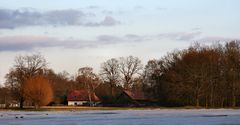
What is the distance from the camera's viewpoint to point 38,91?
299 ft

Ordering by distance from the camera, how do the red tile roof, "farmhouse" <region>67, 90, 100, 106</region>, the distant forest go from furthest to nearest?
the red tile roof, "farmhouse" <region>67, 90, 100, 106</region>, the distant forest

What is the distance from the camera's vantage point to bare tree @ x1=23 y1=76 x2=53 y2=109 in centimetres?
9125

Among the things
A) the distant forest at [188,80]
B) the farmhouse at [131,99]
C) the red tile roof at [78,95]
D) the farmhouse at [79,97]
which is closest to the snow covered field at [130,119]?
the distant forest at [188,80]

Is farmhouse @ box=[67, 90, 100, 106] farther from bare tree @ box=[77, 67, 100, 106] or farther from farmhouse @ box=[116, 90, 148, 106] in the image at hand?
farmhouse @ box=[116, 90, 148, 106]

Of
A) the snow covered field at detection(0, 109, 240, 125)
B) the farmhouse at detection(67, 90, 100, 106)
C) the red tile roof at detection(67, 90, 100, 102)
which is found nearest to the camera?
the snow covered field at detection(0, 109, 240, 125)

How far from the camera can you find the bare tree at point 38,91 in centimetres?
9125

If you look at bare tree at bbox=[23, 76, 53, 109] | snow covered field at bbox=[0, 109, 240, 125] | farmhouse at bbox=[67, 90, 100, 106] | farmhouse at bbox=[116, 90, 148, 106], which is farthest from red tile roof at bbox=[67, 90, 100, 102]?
snow covered field at bbox=[0, 109, 240, 125]

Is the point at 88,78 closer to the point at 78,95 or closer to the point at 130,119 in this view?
the point at 78,95

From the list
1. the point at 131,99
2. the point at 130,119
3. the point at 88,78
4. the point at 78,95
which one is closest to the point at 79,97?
the point at 78,95

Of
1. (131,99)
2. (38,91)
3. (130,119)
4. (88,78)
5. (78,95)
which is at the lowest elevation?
(130,119)

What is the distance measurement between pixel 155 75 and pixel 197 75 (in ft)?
52.7

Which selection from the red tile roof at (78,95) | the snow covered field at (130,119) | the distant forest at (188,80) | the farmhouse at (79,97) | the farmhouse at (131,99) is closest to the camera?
the snow covered field at (130,119)

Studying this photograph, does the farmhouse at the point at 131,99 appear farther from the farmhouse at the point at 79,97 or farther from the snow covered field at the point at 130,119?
the snow covered field at the point at 130,119

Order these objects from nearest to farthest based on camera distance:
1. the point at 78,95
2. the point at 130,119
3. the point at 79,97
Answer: the point at 130,119, the point at 78,95, the point at 79,97
